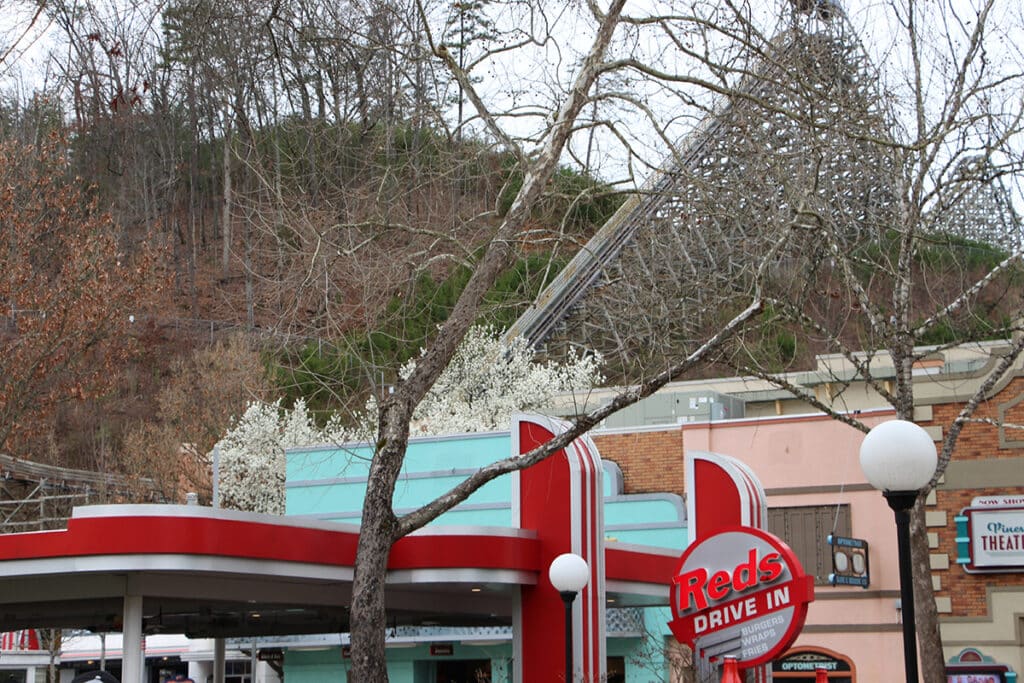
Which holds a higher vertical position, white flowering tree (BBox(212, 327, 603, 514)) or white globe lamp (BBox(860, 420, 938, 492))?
white flowering tree (BBox(212, 327, 603, 514))

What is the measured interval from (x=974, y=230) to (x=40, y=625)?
54.4 ft

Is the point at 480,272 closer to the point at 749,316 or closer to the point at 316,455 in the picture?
the point at 749,316

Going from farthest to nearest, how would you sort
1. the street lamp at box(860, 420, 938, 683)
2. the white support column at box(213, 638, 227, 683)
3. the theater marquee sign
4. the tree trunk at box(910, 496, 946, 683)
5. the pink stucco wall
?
the pink stucco wall
the theater marquee sign
the white support column at box(213, 638, 227, 683)
the tree trunk at box(910, 496, 946, 683)
the street lamp at box(860, 420, 938, 683)

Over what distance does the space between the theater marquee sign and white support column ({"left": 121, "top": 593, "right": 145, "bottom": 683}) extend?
14.6 m

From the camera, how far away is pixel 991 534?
23.1m

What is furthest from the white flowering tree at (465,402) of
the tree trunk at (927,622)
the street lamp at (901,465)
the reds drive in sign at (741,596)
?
the street lamp at (901,465)

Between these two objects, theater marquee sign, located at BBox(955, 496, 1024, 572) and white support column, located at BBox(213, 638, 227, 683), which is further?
theater marquee sign, located at BBox(955, 496, 1024, 572)

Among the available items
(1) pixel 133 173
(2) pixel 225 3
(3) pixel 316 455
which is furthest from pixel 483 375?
(1) pixel 133 173

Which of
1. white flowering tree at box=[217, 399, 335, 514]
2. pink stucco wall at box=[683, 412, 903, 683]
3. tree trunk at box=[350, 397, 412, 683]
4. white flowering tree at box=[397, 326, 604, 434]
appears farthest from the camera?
white flowering tree at box=[217, 399, 335, 514]

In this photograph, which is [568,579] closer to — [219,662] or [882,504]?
[219,662]

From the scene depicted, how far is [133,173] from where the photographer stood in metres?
72.8

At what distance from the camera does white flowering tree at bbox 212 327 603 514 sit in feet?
128

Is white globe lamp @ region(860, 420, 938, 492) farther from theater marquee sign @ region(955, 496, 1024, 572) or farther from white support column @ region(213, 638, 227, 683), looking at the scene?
theater marquee sign @ region(955, 496, 1024, 572)

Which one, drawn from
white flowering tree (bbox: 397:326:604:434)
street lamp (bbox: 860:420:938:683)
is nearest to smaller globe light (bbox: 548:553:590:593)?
street lamp (bbox: 860:420:938:683)
